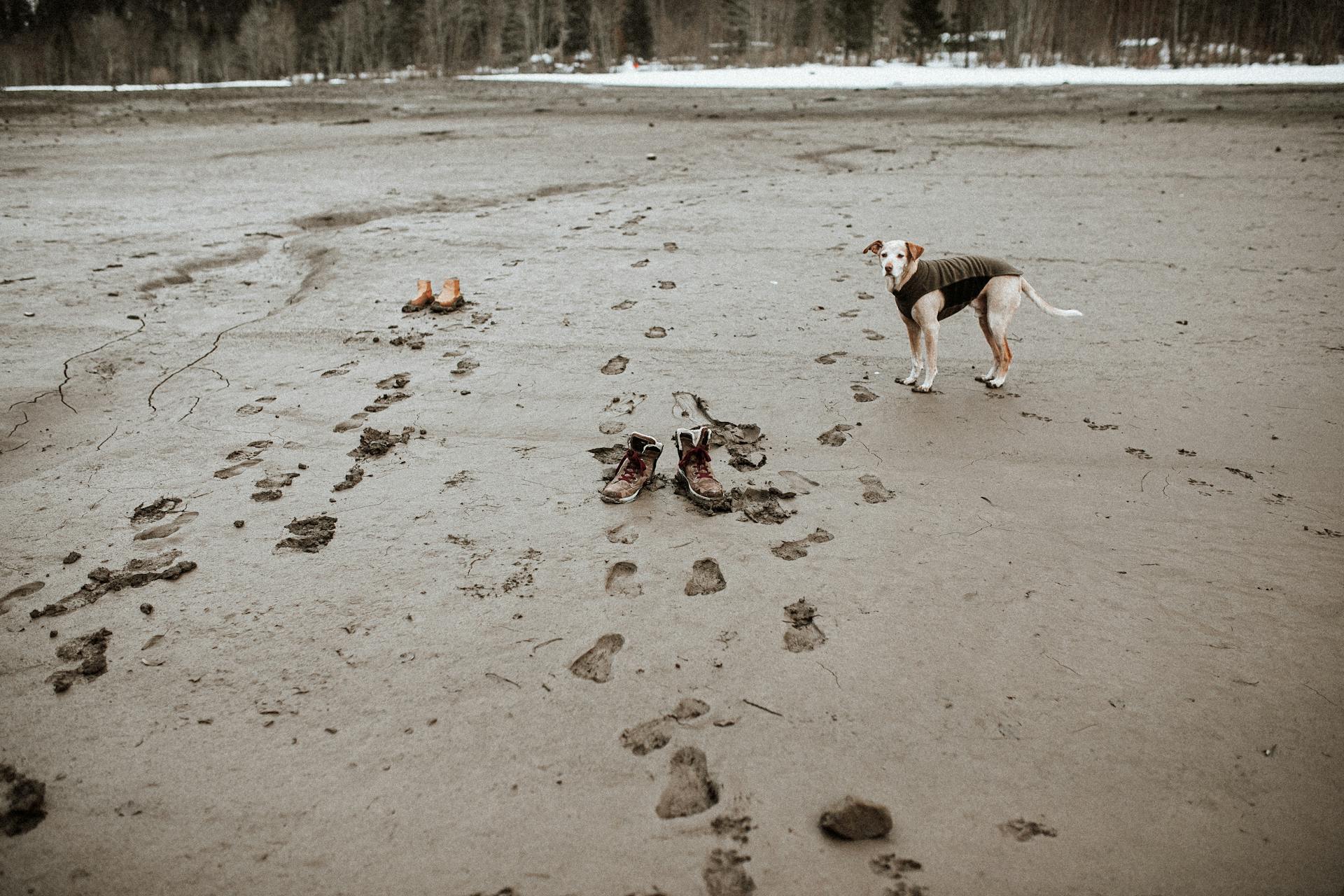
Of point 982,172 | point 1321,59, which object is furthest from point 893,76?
point 982,172

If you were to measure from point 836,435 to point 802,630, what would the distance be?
1466mm

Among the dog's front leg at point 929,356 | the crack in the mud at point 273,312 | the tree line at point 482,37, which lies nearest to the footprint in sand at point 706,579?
the dog's front leg at point 929,356

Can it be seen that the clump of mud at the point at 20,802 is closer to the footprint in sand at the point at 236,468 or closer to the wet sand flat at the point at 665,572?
the wet sand flat at the point at 665,572

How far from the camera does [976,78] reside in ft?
73.0

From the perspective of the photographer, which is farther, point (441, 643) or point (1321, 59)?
point (1321, 59)

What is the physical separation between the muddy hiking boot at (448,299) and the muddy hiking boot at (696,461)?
8.87 ft

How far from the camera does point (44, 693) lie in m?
2.17

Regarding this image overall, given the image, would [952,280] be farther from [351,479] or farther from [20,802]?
[20,802]

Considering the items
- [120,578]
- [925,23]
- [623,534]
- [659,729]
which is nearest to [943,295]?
[623,534]

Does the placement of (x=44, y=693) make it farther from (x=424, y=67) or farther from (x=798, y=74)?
(x=424, y=67)

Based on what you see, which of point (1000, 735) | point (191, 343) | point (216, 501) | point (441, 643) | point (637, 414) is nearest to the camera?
point (1000, 735)

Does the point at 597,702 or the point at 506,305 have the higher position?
the point at 506,305

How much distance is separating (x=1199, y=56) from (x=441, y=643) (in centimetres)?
3526

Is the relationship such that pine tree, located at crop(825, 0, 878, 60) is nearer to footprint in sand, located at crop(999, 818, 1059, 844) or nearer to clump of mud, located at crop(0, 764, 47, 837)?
footprint in sand, located at crop(999, 818, 1059, 844)
